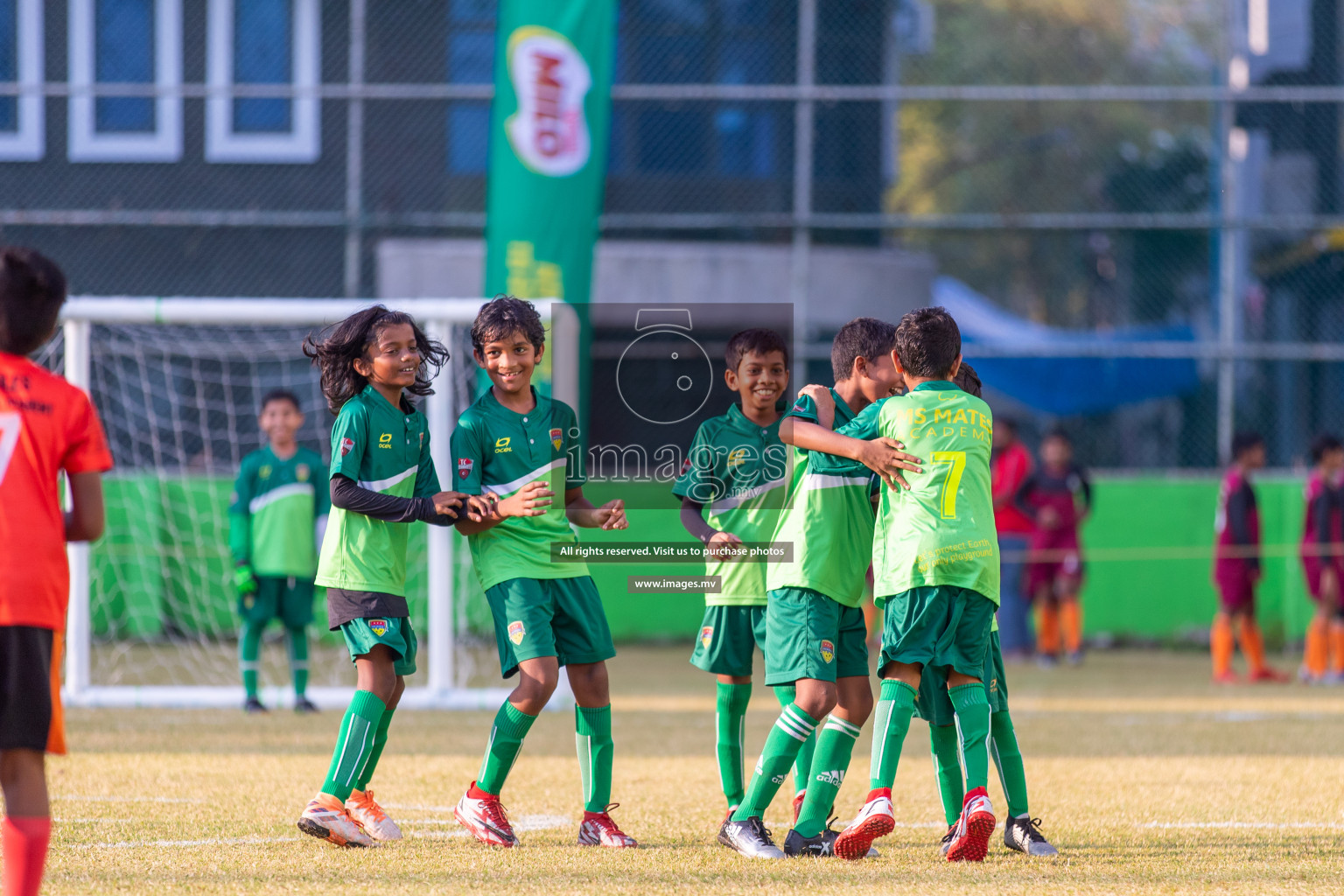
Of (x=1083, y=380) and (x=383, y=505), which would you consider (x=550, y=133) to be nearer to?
(x=383, y=505)

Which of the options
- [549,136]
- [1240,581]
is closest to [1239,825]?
[1240,581]

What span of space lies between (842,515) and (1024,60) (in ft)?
91.4

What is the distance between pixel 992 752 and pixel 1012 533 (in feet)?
24.5

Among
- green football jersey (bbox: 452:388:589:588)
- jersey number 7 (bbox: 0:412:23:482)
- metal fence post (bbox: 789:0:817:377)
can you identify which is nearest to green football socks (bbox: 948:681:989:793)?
green football jersey (bbox: 452:388:589:588)

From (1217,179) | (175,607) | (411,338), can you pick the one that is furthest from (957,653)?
(1217,179)

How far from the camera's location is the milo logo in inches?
432

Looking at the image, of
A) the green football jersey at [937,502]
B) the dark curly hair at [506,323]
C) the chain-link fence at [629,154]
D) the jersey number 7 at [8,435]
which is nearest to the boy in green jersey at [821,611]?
the green football jersey at [937,502]

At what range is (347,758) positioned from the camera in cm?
448

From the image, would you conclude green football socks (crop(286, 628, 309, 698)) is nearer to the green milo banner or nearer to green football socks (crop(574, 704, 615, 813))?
the green milo banner

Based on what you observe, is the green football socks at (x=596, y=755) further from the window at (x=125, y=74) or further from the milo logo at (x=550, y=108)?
the window at (x=125, y=74)

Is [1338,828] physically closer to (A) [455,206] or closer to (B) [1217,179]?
(B) [1217,179]

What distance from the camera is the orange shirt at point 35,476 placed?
3.28 metres

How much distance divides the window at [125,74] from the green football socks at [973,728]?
11.9 meters

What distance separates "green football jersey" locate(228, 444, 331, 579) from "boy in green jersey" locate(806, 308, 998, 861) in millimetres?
4917
